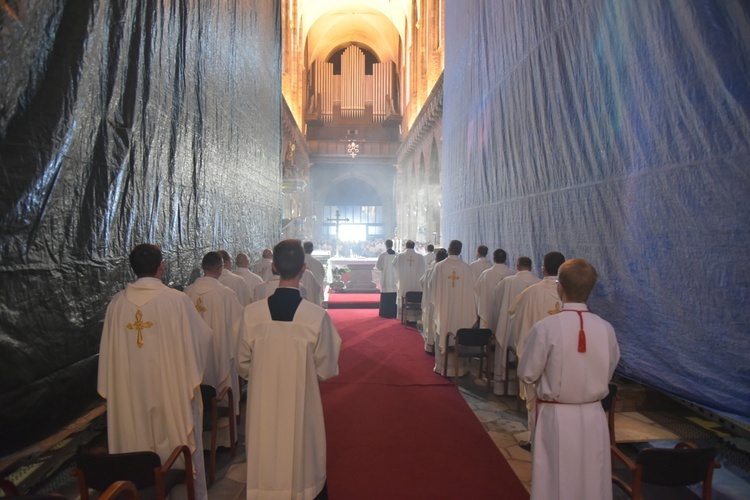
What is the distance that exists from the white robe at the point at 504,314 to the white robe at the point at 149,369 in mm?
3437

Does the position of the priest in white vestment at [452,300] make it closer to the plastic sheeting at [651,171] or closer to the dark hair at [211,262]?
the plastic sheeting at [651,171]

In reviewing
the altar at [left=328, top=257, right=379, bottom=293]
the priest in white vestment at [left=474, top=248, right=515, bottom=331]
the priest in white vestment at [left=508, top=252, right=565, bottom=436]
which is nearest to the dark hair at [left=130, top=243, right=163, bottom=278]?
the priest in white vestment at [left=508, top=252, right=565, bottom=436]

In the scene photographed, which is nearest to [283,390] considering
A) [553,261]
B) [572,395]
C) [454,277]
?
[572,395]

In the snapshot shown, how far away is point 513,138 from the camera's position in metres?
7.25

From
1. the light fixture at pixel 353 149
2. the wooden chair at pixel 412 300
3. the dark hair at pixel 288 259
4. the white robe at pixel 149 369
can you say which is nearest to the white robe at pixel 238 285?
the white robe at pixel 149 369

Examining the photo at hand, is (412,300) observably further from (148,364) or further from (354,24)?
(354,24)

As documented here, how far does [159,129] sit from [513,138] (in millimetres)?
4754

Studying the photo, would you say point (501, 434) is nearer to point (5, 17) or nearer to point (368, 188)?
point (5, 17)

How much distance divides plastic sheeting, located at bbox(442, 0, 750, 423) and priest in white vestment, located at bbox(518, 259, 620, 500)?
1041mm

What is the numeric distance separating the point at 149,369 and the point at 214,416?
2.70 ft

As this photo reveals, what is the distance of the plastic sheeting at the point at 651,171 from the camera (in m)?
3.01

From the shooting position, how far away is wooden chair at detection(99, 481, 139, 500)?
5.99 feet

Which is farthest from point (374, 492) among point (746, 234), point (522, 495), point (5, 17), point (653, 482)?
point (5, 17)

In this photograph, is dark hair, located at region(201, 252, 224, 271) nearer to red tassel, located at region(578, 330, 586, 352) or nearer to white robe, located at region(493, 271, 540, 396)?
white robe, located at region(493, 271, 540, 396)
